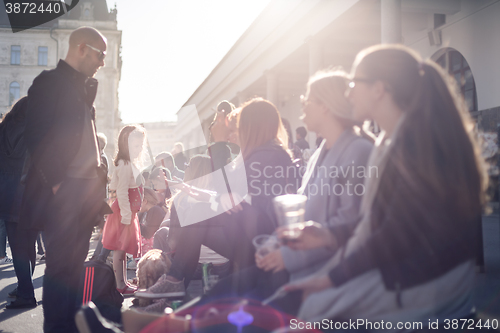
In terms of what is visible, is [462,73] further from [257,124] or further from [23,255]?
[23,255]

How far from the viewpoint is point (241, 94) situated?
23.5m

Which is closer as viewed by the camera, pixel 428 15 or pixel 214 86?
pixel 428 15

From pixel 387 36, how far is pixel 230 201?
7.41 m

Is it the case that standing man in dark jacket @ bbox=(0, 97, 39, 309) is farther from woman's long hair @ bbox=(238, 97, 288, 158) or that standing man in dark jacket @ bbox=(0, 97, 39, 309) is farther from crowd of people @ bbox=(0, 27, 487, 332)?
woman's long hair @ bbox=(238, 97, 288, 158)

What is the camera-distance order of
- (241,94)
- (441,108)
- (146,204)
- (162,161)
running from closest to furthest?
(441,108)
(146,204)
(162,161)
(241,94)

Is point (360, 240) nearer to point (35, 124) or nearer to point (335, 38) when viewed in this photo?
point (35, 124)

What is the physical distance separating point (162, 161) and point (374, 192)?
6.73 meters

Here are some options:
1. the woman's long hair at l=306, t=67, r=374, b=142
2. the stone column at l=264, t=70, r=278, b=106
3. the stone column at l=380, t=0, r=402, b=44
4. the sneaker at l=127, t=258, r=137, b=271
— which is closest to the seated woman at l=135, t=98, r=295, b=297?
the woman's long hair at l=306, t=67, r=374, b=142

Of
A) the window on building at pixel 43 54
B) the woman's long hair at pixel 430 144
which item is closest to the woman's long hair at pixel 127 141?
the woman's long hair at pixel 430 144

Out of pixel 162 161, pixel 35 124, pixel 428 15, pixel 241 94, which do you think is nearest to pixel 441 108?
pixel 35 124

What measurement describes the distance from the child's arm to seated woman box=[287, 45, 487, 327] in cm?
377

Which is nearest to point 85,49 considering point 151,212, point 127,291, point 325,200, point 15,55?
point 325,200

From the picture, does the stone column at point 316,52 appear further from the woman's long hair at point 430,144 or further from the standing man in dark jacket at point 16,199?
the woman's long hair at point 430,144

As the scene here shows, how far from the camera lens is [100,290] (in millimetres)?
3486
